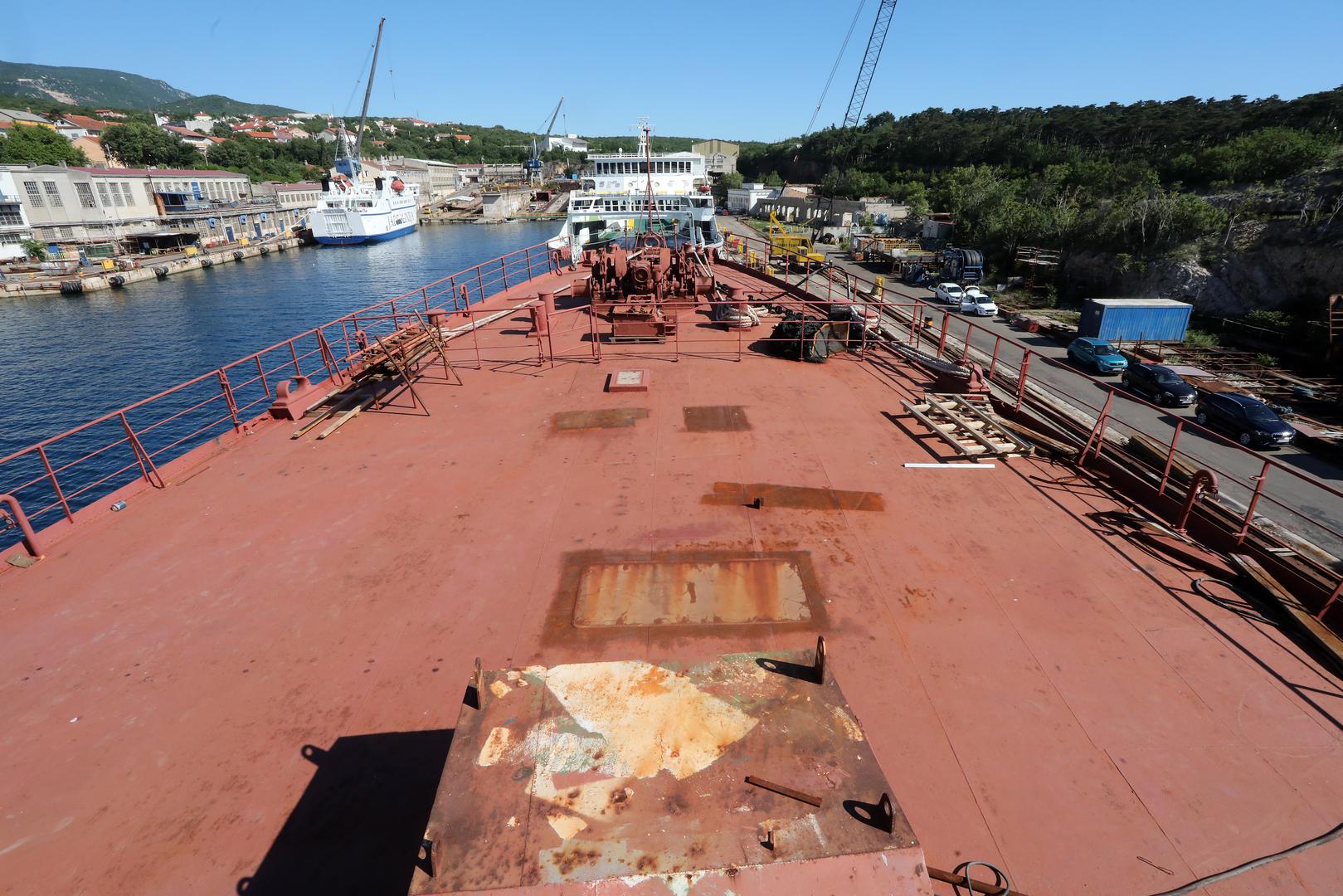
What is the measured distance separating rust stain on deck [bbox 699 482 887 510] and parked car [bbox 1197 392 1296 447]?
69.2ft

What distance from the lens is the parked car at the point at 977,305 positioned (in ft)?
132

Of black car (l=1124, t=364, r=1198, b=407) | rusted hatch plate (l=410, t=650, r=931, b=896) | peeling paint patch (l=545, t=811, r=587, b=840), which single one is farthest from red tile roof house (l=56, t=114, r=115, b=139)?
black car (l=1124, t=364, r=1198, b=407)

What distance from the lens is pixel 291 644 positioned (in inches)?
235

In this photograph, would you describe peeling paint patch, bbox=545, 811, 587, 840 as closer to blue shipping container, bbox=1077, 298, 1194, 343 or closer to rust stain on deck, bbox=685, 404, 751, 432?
rust stain on deck, bbox=685, 404, 751, 432

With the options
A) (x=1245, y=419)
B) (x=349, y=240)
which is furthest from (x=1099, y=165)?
(x=349, y=240)

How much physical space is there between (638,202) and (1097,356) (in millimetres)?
25616

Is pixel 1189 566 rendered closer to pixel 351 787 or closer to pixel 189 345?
pixel 351 787

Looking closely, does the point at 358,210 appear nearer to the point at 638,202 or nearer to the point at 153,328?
the point at 153,328

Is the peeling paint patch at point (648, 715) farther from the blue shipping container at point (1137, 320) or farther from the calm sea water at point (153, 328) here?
the blue shipping container at point (1137, 320)

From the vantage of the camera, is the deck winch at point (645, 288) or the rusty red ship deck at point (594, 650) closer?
the rusty red ship deck at point (594, 650)

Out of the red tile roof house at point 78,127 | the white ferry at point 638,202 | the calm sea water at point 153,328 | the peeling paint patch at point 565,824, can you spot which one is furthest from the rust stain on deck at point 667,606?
the red tile roof house at point 78,127

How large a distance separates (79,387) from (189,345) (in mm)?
8158

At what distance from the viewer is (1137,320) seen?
31312mm

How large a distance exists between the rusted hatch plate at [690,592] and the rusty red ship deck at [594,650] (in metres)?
0.06
